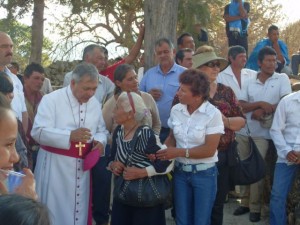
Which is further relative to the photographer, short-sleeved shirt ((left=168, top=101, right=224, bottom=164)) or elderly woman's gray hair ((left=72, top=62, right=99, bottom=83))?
elderly woman's gray hair ((left=72, top=62, right=99, bottom=83))

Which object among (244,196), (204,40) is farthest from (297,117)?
(204,40)

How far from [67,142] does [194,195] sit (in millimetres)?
1343

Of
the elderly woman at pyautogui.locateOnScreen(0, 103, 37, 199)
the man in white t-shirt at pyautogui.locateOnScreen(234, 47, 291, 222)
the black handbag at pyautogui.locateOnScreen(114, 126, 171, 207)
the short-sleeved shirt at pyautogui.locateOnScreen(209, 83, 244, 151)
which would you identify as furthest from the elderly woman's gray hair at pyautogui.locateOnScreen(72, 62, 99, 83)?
the man in white t-shirt at pyautogui.locateOnScreen(234, 47, 291, 222)

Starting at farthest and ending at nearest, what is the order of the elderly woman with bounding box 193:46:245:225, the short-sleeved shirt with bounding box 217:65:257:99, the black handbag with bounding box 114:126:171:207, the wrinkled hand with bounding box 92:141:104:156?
the short-sleeved shirt with bounding box 217:65:257:99 < the elderly woman with bounding box 193:46:245:225 < the wrinkled hand with bounding box 92:141:104:156 < the black handbag with bounding box 114:126:171:207

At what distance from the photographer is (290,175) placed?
5.58 meters

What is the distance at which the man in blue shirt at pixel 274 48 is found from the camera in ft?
29.7

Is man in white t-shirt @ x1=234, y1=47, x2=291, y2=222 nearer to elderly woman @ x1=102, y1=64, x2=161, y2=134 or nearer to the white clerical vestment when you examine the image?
elderly woman @ x1=102, y1=64, x2=161, y2=134

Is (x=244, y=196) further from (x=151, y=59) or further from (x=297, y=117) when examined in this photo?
(x=151, y=59)

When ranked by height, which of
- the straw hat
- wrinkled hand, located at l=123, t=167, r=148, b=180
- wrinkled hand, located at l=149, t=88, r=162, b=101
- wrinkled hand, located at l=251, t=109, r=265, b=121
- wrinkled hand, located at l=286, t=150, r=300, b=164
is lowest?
wrinkled hand, located at l=123, t=167, r=148, b=180

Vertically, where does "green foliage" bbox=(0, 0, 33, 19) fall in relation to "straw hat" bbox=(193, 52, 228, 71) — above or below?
above

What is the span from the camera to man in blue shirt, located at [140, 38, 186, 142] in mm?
6090

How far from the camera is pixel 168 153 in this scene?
14.7ft

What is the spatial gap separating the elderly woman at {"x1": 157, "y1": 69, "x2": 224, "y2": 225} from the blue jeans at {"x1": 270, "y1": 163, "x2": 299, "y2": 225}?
1.17 metres

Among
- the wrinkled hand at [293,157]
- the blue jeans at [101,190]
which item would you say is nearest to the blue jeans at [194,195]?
the wrinkled hand at [293,157]
